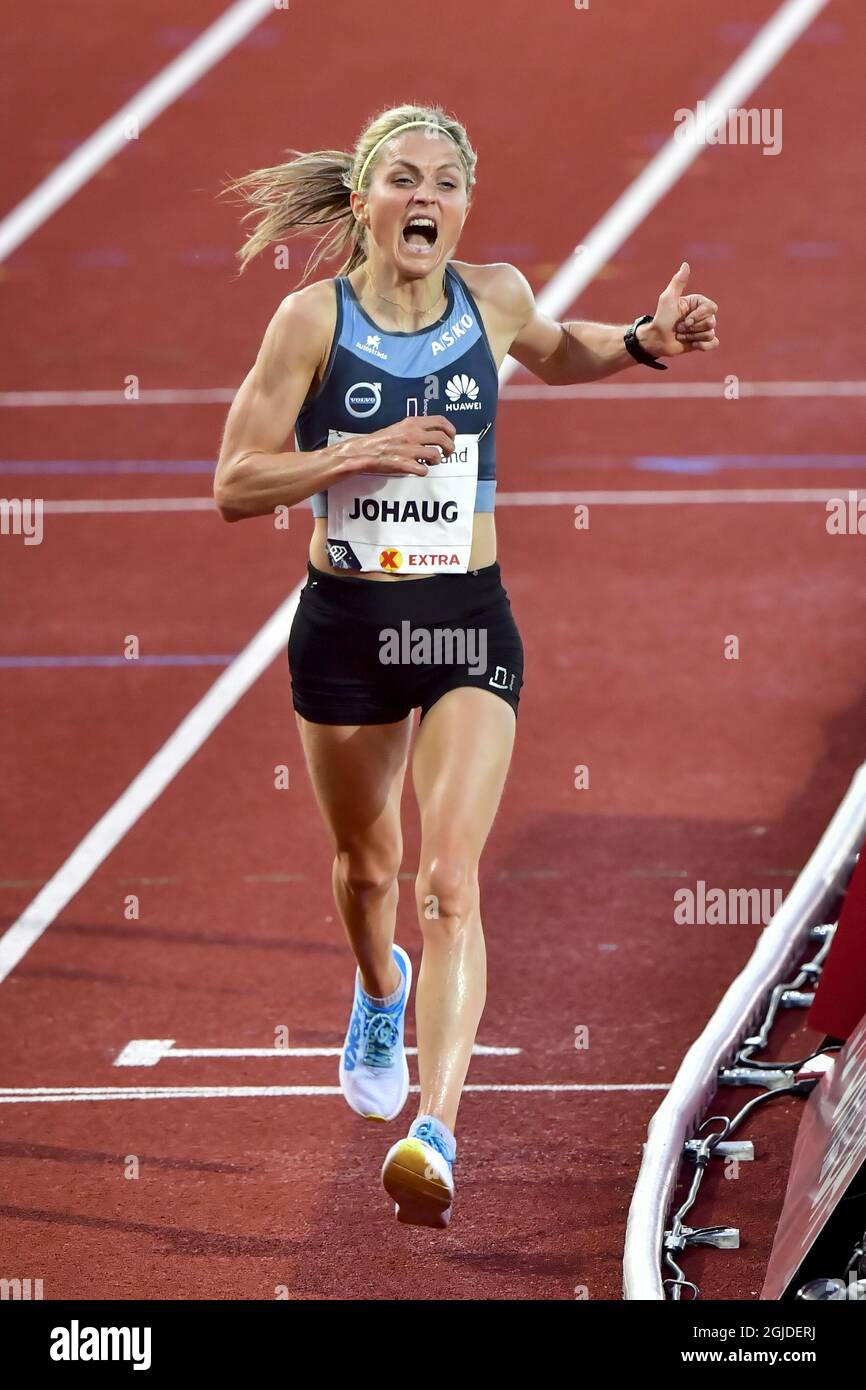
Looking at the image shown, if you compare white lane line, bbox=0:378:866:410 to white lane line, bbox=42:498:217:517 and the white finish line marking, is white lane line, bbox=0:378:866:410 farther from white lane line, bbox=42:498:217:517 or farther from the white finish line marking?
the white finish line marking

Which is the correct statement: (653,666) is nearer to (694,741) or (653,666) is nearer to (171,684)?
(694,741)

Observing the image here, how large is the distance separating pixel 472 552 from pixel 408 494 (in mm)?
236

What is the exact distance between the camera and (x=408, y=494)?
17.0 feet

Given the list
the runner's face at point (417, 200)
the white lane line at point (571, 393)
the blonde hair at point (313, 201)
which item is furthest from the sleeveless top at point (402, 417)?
the white lane line at point (571, 393)

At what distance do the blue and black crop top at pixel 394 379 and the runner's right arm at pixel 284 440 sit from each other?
56 mm

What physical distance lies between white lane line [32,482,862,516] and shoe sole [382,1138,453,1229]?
6867 mm

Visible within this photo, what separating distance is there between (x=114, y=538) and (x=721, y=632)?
3.15m

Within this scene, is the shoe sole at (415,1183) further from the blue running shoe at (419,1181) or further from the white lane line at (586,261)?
the white lane line at (586,261)

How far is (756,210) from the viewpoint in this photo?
15266 millimetres

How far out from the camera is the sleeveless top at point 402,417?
204 inches

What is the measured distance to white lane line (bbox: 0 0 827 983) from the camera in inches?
300

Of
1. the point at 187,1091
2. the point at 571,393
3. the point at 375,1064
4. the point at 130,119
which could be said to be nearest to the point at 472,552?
the point at 375,1064

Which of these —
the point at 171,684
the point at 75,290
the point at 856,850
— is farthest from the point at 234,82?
the point at 856,850

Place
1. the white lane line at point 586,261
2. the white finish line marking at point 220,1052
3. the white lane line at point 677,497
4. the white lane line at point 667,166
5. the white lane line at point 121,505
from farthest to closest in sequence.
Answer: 1. the white lane line at point 667,166
2. the white lane line at point 121,505
3. the white lane line at point 677,497
4. the white lane line at point 586,261
5. the white finish line marking at point 220,1052
